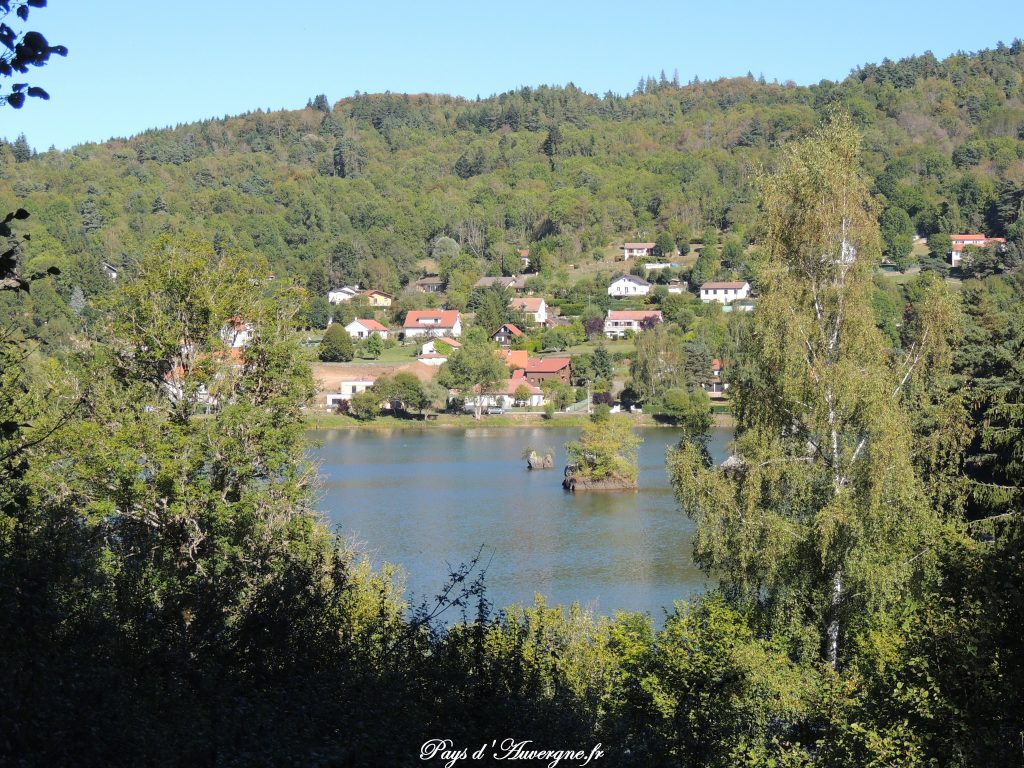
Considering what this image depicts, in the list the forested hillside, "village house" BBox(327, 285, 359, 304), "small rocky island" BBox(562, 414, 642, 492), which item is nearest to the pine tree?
the forested hillside

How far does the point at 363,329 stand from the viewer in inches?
2719

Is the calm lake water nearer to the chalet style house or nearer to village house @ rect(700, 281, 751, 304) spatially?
village house @ rect(700, 281, 751, 304)

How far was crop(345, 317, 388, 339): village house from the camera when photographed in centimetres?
6850

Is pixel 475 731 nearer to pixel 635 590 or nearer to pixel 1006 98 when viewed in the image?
pixel 635 590

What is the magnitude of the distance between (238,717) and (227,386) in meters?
6.43

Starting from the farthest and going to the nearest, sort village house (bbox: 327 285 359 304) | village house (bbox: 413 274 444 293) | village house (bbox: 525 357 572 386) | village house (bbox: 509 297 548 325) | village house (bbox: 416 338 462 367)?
1. village house (bbox: 413 274 444 293)
2. village house (bbox: 327 285 359 304)
3. village house (bbox: 509 297 548 325)
4. village house (bbox: 416 338 462 367)
5. village house (bbox: 525 357 572 386)

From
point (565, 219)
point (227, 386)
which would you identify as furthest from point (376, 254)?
point (227, 386)

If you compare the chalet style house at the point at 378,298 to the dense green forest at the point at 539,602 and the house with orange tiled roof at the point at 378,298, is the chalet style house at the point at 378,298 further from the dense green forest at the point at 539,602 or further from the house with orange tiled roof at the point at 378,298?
the dense green forest at the point at 539,602

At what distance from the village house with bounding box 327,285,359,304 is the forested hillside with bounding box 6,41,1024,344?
4.18 ft

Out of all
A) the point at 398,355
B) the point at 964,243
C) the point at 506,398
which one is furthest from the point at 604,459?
the point at 964,243

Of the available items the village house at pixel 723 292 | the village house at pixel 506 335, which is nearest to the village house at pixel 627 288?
the village house at pixel 723 292

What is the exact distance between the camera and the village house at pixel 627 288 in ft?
251

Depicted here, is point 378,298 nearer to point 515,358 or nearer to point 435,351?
point 435,351

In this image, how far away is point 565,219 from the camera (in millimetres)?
99562
